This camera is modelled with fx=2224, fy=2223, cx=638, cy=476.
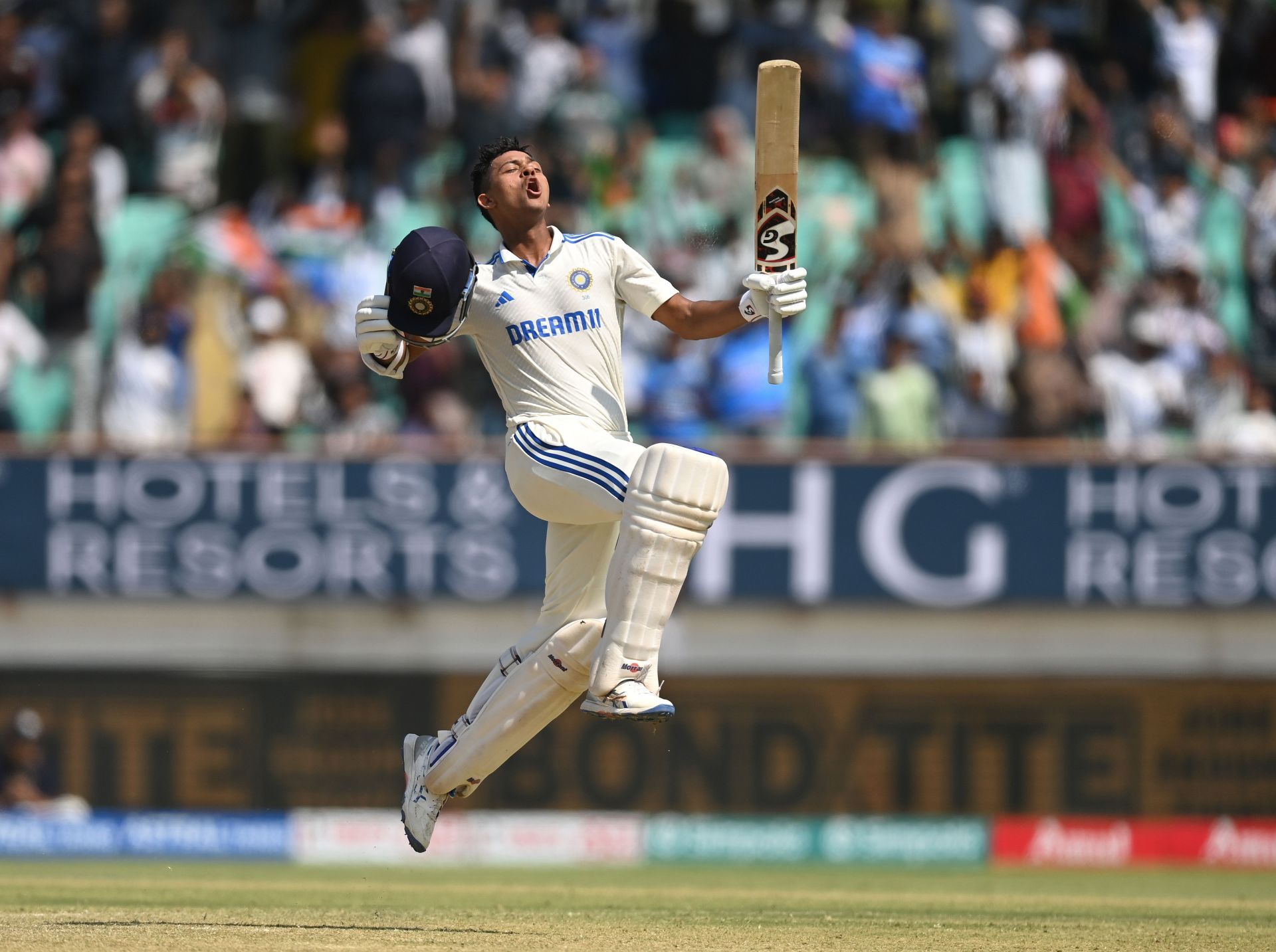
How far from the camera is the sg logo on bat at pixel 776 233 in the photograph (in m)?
6.86

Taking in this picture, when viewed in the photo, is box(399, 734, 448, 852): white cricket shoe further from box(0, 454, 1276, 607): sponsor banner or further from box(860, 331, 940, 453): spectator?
box(860, 331, 940, 453): spectator

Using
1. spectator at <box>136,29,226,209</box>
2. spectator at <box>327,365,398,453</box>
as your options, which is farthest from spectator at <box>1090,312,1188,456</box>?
spectator at <box>136,29,226,209</box>

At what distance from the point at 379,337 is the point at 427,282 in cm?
24

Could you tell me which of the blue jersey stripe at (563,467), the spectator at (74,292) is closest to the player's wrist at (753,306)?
the blue jersey stripe at (563,467)

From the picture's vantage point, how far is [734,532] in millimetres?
11805

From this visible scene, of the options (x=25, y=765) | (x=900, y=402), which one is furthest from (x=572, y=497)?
(x=25, y=765)

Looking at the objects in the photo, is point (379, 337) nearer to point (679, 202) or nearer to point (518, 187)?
point (518, 187)

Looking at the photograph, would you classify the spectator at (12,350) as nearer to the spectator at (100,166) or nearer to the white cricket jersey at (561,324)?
the spectator at (100,166)

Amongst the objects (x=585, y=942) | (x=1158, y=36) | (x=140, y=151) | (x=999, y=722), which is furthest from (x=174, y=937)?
(x=1158, y=36)

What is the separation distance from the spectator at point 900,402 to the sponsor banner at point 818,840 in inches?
81.8

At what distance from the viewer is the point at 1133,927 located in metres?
7.41

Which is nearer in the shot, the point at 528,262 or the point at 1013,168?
the point at 528,262

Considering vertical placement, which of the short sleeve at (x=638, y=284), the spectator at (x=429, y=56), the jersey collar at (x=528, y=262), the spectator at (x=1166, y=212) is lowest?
the short sleeve at (x=638, y=284)

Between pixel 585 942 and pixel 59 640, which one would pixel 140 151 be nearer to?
pixel 59 640
